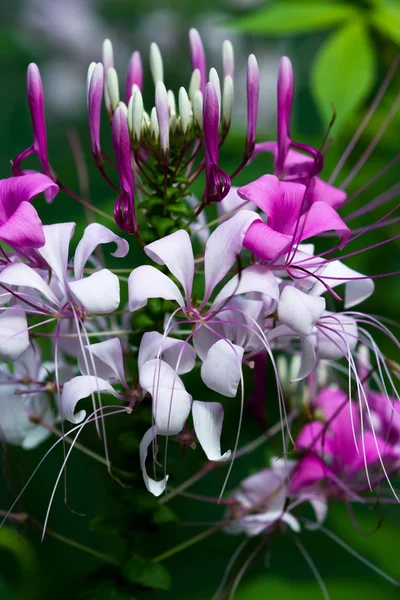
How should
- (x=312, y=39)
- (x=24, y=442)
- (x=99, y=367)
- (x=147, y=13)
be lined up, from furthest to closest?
(x=147, y=13) → (x=312, y=39) → (x=24, y=442) → (x=99, y=367)

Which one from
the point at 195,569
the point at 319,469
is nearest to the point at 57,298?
the point at 319,469

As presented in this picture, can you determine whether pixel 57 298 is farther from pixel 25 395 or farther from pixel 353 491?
pixel 353 491

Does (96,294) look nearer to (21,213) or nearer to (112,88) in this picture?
(21,213)

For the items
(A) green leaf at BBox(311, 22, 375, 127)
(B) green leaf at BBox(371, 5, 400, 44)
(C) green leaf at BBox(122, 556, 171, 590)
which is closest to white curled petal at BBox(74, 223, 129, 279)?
(C) green leaf at BBox(122, 556, 171, 590)

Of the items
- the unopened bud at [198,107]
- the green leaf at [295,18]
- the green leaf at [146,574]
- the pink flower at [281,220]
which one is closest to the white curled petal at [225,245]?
the pink flower at [281,220]

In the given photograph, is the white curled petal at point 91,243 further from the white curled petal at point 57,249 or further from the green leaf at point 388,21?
the green leaf at point 388,21

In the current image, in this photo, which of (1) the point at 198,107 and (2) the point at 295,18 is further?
(2) the point at 295,18

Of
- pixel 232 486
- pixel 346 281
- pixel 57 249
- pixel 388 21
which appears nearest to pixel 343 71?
pixel 388 21

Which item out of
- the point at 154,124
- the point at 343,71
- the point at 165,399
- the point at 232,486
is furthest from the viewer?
the point at 232,486
